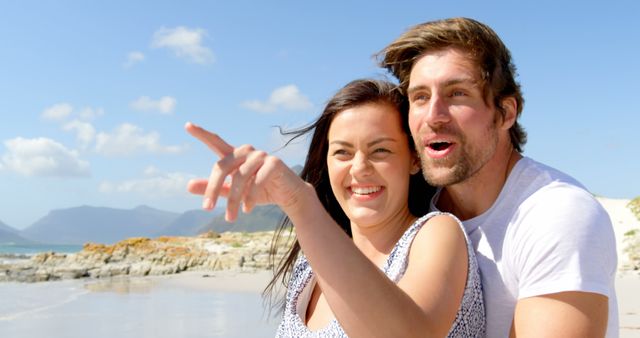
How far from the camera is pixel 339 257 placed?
6.15 ft

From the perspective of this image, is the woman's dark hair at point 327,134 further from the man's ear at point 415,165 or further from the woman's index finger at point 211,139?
the woman's index finger at point 211,139

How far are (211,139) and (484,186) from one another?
4.86ft

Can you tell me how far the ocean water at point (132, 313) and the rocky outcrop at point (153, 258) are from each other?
10.1 feet

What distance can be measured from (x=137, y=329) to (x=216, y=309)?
5.71 ft

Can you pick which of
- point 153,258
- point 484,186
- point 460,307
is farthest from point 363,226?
point 153,258

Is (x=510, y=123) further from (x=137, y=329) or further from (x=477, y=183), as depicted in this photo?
(x=137, y=329)

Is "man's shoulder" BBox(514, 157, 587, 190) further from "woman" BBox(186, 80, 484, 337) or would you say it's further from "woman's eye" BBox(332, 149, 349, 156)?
"woman's eye" BBox(332, 149, 349, 156)

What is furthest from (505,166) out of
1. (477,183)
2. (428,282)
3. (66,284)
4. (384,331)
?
(66,284)

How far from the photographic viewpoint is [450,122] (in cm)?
271

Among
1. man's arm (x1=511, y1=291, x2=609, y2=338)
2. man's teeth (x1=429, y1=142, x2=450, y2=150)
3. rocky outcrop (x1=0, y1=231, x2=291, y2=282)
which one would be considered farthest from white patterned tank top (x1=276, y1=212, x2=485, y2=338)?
rocky outcrop (x1=0, y1=231, x2=291, y2=282)

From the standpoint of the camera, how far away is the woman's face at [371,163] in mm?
2801

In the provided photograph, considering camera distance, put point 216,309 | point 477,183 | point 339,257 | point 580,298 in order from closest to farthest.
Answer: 1. point 339,257
2. point 580,298
3. point 477,183
4. point 216,309

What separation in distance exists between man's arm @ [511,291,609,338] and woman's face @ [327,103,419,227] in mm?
808

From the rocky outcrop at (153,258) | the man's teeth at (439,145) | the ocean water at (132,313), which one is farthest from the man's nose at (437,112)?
the rocky outcrop at (153,258)
